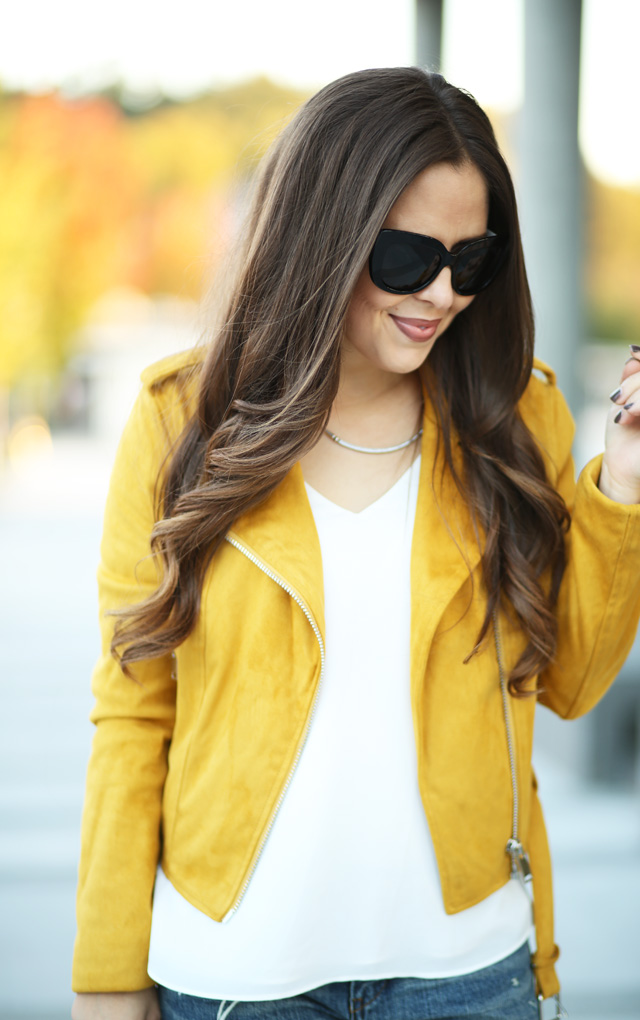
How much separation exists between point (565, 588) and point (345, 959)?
563 mm

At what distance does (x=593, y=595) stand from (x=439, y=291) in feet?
1.48

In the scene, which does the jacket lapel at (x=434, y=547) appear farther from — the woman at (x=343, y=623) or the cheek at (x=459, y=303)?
the cheek at (x=459, y=303)

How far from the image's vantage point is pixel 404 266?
1.19 m

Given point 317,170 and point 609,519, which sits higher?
point 317,170

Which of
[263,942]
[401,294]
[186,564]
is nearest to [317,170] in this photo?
[401,294]

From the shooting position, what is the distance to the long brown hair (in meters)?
1.19

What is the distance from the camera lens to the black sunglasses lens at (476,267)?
4.00ft

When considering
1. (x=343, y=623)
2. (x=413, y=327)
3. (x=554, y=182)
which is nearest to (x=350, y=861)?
(x=343, y=623)

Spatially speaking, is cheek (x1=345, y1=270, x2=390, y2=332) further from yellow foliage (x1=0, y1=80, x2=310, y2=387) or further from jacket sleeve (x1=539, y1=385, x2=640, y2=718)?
yellow foliage (x1=0, y1=80, x2=310, y2=387)

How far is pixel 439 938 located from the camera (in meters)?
1.21

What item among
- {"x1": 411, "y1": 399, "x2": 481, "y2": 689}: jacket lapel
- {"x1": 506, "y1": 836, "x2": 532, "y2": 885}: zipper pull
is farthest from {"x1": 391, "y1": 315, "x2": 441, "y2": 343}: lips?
{"x1": 506, "y1": 836, "x2": 532, "y2": 885}: zipper pull

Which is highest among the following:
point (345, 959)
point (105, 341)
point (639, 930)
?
point (345, 959)

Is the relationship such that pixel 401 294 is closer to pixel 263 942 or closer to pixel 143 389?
pixel 143 389

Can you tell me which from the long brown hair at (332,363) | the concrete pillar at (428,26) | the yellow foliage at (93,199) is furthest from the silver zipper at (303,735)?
the yellow foliage at (93,199)
